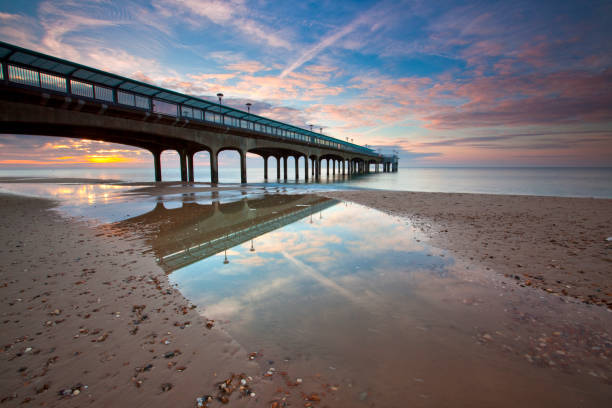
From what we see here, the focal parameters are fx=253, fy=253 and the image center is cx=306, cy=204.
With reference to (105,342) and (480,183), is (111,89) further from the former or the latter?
(480,183)

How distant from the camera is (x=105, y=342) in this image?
377 cm

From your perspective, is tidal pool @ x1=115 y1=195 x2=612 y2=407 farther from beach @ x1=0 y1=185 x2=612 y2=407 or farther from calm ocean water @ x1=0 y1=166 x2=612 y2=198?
calm ocean water @ x1=0 y1=166 x2=612 y2=198

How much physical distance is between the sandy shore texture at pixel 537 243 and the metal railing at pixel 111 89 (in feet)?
88.1

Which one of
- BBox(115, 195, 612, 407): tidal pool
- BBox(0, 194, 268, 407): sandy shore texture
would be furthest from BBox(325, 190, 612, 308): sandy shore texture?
BBox(0, 194, 268, 407): sandy shore texture

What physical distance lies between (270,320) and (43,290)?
16.3ft

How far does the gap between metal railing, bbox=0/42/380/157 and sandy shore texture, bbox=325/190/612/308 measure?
26.9 meters

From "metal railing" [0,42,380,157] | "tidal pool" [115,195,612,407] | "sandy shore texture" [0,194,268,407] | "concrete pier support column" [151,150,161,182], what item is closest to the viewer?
"sandy shore texture" [0,194,268,407]

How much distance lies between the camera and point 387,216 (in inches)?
551

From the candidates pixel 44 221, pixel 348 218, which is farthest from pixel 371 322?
pixel 44 221

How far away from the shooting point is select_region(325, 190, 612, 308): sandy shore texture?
5.93 meters

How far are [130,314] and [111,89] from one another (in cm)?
2812

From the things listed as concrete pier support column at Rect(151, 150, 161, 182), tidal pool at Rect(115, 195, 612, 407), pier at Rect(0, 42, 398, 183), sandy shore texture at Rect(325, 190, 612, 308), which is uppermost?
pier at Rect(0, 42, 398, 183)

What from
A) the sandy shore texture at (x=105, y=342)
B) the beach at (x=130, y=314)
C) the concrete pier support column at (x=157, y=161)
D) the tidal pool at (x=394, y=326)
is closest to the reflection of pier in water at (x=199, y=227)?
the tidal pool at (x=394, y=326)

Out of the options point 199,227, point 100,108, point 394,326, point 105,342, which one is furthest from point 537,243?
point 100,108
